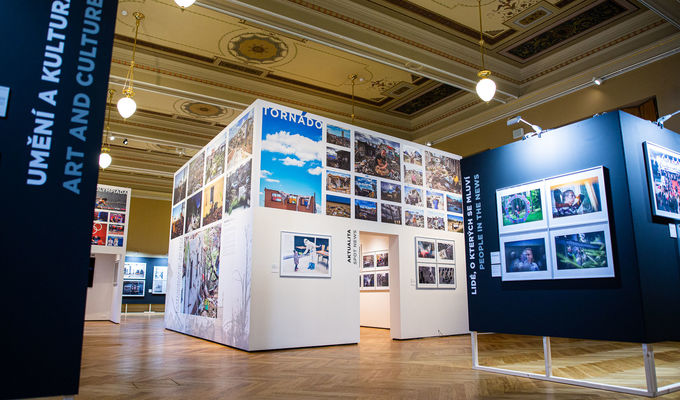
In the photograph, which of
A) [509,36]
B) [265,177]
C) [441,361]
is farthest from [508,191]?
[509,36]

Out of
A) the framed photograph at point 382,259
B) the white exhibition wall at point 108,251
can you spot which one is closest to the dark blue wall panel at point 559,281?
the framed photograph at point 382,259

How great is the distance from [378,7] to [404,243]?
5.15m

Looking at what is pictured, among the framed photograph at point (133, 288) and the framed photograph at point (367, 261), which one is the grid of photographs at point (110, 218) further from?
the framed photograph at point (367, 261)

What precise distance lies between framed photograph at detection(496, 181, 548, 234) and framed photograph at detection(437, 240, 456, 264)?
5.14 metres

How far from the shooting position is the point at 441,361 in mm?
6758

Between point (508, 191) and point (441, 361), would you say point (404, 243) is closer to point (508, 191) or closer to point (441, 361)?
point (441, 361)

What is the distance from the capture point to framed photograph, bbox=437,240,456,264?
434 inches

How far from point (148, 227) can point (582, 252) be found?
22.6m

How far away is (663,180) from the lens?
5.17 metres

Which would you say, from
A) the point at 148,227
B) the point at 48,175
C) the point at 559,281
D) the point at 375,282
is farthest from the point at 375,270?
the point at 148,227

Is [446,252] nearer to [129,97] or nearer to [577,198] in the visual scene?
[577,198]

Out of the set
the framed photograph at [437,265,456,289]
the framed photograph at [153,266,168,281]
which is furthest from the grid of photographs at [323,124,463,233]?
the framed photograph at [153,266,168,281]

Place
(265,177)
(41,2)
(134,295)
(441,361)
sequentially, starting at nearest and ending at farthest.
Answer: (41,2), (441,361), (265,177), (134,295)

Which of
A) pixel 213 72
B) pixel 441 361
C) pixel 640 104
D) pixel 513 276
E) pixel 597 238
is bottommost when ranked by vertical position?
pixel 441 361
